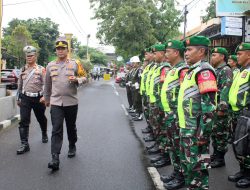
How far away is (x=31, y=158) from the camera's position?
6449 millimetres

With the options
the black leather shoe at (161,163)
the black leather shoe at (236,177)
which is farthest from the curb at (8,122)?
the black leather shoe at (236,177)

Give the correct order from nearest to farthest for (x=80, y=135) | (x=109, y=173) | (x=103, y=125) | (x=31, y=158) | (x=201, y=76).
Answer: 1. (x=201, y=76)
2. (x=109, y=173)
3. (x=31, y=158)
4. (x=80, y=135)
5. (x=103, y=125)

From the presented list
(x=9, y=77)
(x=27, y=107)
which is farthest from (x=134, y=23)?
(x=27, y=107)

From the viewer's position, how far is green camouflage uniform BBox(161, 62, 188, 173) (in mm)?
4809

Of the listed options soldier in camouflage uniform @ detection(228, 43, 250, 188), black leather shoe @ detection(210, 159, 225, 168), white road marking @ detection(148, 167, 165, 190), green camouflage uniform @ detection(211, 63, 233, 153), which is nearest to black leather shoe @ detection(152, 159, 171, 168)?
white road marking @ detection(148, 167, 165, 190)

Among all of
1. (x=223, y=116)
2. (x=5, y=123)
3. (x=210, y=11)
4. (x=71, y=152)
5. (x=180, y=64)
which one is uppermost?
(x=210, y=11)

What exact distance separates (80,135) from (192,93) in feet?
17.0

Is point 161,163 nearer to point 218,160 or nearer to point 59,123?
point 218,160

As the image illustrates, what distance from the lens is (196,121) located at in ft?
13.1

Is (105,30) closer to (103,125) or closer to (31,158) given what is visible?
(103,125)

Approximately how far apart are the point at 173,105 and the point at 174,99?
5.7 inches

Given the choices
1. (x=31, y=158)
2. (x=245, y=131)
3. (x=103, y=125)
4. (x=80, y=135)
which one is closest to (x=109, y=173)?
(x=31, y=158)

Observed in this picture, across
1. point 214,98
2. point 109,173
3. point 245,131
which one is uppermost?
point 214,98

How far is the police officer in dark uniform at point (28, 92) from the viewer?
693 centimetres
